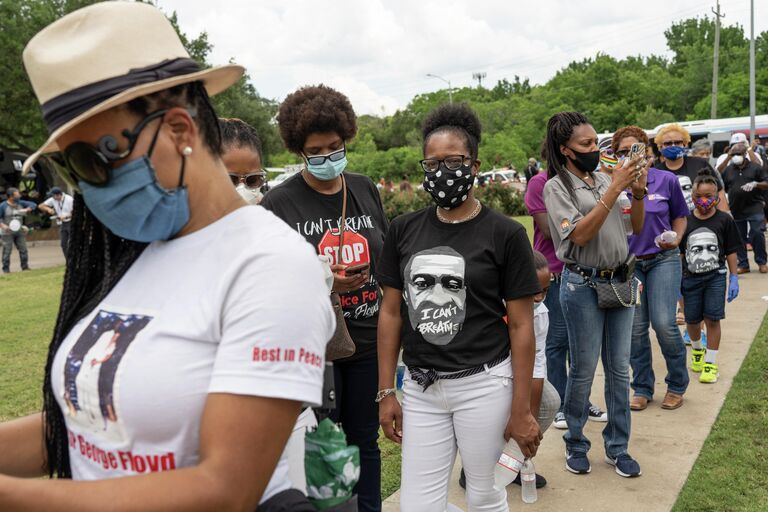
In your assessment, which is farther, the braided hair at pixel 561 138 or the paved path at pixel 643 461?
the braided hair at pixel 561 138

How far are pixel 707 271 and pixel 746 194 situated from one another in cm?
635

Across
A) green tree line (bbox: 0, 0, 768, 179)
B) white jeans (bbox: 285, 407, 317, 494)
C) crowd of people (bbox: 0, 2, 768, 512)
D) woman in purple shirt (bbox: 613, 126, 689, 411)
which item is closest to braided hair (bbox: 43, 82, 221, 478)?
crowd of people (bbox: 0, 2, 768, 512)

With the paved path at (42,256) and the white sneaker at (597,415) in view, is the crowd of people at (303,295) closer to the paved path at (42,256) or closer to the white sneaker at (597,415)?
the white sneaker at (597,415)

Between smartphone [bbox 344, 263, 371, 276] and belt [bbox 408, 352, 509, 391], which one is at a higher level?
smartphone [bbox 344, 263, 371, 276]

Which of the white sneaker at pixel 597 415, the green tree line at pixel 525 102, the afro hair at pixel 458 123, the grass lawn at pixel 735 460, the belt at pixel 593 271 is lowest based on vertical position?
the white sneaker at pixel 597 415

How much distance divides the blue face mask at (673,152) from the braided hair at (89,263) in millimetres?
6045

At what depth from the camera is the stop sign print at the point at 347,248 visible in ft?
11.5

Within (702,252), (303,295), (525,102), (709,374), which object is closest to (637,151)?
(702,252)

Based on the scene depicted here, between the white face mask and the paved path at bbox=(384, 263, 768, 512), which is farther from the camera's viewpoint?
the paved path at bbox=(384, 263, 768, 512)

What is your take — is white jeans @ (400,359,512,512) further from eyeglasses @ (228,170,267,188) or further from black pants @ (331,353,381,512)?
eyeglasses @ (228,170,267,188)

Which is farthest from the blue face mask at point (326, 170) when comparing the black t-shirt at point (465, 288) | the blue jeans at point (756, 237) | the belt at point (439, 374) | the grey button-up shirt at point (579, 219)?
the blue jeans at point (756, 237)

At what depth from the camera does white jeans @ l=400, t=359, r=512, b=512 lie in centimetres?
309

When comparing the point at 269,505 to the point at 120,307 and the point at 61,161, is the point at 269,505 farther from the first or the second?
the point at 61,161

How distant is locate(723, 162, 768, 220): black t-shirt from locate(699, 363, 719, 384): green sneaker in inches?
251
